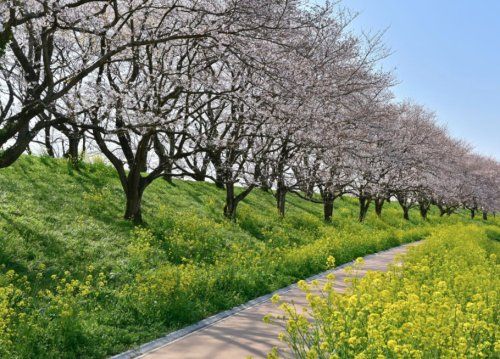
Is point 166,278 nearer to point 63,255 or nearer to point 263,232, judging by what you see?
point 63,255

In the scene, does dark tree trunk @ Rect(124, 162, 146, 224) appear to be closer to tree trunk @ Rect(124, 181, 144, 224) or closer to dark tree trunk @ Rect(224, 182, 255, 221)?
tree trunk @ Rect(124, 181, 144, 224)

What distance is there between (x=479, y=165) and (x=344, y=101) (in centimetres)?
4691

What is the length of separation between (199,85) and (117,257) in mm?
6491

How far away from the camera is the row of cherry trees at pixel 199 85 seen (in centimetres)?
880

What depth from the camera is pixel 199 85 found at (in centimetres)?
1560

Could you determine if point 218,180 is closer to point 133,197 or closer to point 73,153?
point 133,197

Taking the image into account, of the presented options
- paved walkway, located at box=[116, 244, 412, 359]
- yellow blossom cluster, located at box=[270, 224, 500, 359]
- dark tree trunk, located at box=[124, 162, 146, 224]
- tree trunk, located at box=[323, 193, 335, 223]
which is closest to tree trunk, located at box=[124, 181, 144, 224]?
dark tree trunk, located at box=[124, 162, 146, 224]

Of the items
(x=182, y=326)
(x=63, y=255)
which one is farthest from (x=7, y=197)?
(x=182, y=326)

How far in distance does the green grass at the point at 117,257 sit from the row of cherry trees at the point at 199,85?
141 centimetres

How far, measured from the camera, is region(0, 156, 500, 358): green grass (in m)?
7.01

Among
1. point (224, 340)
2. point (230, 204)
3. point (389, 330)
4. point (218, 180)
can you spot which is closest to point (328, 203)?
point (230, 204)

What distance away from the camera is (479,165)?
56031 mm

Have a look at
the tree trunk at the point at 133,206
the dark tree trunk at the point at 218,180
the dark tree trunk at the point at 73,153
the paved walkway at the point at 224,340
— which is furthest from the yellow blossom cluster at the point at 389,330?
the dark tree trunk at the point at 73,153

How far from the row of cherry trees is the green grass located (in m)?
1.41
